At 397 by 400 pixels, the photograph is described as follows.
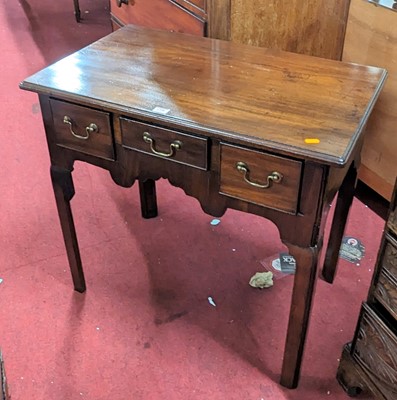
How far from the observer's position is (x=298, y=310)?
1.19 m

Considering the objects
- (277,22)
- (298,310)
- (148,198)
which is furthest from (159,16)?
(298,310)

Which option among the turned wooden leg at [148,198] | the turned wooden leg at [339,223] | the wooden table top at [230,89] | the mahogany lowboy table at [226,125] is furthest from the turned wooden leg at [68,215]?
the turned wooden leg at [339,223]

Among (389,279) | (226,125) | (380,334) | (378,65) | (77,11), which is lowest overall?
(77,11)

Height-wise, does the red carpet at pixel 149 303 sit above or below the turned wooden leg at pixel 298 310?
below

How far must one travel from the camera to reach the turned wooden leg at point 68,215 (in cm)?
134

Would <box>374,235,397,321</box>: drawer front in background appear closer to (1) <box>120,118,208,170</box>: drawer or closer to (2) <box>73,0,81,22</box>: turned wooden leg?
(1) <box>120,118,208,170</box>: drawer

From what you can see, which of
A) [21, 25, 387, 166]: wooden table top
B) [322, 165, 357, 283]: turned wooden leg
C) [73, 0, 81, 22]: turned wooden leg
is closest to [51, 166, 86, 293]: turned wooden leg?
[21, 25, 387, 166]: wooden table top

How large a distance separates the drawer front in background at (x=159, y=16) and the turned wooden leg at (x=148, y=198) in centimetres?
52

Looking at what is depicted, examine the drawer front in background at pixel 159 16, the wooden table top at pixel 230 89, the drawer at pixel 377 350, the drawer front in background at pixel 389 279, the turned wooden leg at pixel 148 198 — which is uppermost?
the wooden table top at pixel 230 89

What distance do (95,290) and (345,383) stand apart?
0.74m

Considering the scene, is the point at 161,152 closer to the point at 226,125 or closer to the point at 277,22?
the point at 226,125

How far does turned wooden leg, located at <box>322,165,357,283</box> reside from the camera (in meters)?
1.43

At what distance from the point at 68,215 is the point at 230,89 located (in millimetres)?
548

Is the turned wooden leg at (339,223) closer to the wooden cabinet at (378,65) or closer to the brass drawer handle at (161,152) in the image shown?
the wooden cabinet at (378,65)
